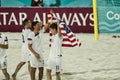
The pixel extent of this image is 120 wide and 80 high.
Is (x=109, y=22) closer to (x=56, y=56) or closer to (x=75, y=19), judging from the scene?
(x=75, y=19)

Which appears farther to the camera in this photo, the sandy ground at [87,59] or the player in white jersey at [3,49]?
the sandy ground at [87,59]

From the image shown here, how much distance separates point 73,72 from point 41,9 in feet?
A: 34.1

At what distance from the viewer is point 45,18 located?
23.4m

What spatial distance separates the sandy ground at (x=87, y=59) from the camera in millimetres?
13055

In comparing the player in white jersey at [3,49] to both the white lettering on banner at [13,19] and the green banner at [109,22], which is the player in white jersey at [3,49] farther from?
the white lettering on banner at [13,19]

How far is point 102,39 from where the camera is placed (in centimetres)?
2080

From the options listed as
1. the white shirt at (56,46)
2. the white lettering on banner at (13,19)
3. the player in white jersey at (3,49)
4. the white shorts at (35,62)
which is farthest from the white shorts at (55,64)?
the white lettering on banner at (13,19)

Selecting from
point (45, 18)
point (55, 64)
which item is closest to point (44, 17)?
→ point (45, 18)

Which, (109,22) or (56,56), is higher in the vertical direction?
(109,22)

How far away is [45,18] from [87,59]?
26.7 ft

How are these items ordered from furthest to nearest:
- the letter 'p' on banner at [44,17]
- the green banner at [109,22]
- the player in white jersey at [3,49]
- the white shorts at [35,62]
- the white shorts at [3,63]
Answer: the letter 'p' on banner at [44,17] < the green banner at [109,22] < the white shorts at [3,63] < the player in white jersey at [3,49] < the white shorts at [35,62]

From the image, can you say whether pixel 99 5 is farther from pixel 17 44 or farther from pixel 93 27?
pixel 17 44

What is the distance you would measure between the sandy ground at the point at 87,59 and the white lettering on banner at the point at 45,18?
5.04 feet

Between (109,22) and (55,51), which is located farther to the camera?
(109,22)
